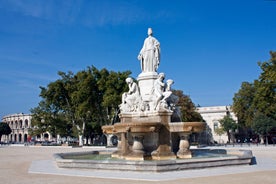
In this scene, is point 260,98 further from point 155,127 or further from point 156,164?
point 156,164

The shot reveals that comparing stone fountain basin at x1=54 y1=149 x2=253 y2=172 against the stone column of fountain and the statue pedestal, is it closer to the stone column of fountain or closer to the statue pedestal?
the stone column of fountain

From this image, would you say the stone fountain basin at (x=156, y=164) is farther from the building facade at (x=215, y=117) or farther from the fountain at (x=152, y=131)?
the building facade at (x=215, y=117)

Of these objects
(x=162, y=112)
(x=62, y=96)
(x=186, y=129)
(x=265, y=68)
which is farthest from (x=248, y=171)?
(x=62, y=96)

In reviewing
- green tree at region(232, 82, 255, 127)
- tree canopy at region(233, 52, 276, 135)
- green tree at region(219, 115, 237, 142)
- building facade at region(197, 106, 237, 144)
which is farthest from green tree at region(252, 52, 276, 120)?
building facade at region(197, 106, 237, 144)

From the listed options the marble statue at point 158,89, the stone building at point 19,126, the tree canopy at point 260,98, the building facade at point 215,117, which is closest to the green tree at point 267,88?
the tree canopy at point 260,98

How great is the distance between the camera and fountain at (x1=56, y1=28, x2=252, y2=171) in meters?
11.5

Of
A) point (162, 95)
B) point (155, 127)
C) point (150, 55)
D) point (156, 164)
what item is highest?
point (150, 55)

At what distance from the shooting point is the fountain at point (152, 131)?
37.9 ft

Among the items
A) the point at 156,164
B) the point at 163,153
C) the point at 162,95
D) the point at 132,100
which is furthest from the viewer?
the point at 132,100

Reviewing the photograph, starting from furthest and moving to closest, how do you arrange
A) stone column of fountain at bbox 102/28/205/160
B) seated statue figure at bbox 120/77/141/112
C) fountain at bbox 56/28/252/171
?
seated statue figure at bbox 120/77/141/112 → stone column of fountain at bbox 102/28/205/160 → fountain at bbox 56/28/252/171

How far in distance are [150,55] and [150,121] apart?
416cm

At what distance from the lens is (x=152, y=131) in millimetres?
12727

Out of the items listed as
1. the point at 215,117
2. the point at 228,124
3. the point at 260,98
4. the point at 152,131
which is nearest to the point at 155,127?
the point at 152,131

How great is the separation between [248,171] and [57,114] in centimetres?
4363
